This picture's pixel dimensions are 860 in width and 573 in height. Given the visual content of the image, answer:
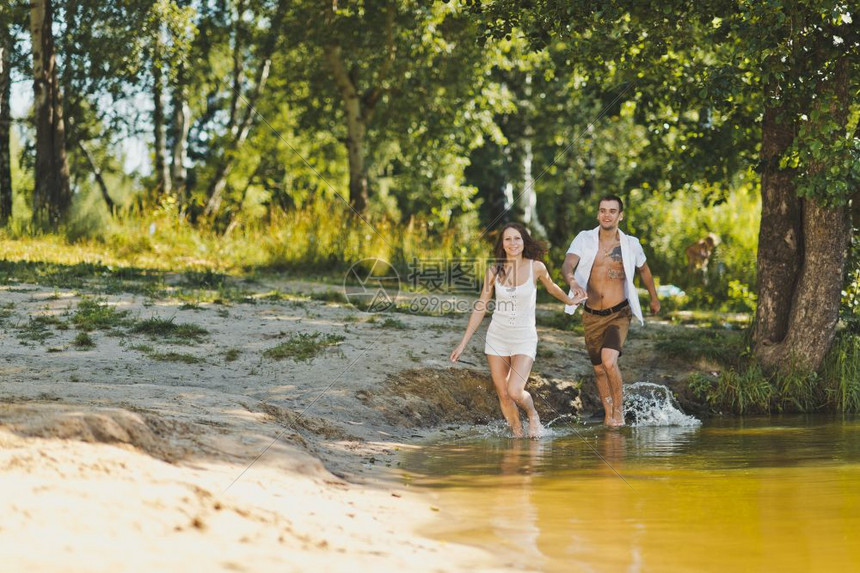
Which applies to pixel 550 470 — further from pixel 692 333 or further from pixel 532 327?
pixel 692 333

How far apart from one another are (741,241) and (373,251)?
324 inches

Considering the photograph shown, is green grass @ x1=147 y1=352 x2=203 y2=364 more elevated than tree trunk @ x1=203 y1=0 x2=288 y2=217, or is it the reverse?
tree trunk @ x1=203 y1=0 x2=288 y2=217

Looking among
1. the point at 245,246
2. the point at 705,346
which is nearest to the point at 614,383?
the point at 705,346

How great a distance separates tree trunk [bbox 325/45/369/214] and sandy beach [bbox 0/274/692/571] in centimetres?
835

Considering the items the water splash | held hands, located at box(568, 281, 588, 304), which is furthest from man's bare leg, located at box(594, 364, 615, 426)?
held hands, located at box(568, 281, 588, 304)

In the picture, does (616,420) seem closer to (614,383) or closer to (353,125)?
(614,383)

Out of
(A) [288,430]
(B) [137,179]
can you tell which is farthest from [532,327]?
(B) [137,179]

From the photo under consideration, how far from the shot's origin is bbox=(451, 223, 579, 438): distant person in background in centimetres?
803

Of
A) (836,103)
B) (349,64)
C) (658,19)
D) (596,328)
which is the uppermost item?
(349,64)

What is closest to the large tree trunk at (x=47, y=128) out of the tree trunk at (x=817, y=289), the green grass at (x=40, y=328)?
the green grass at (x=40, y=328)

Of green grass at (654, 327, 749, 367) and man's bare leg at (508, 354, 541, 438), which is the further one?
green grass at (654, 327, 749, 367)

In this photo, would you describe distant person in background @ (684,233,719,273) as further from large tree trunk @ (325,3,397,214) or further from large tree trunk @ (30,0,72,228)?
large tree trunk @ (30,0,72,228)

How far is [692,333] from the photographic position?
1189 cm

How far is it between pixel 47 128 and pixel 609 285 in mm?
13056
